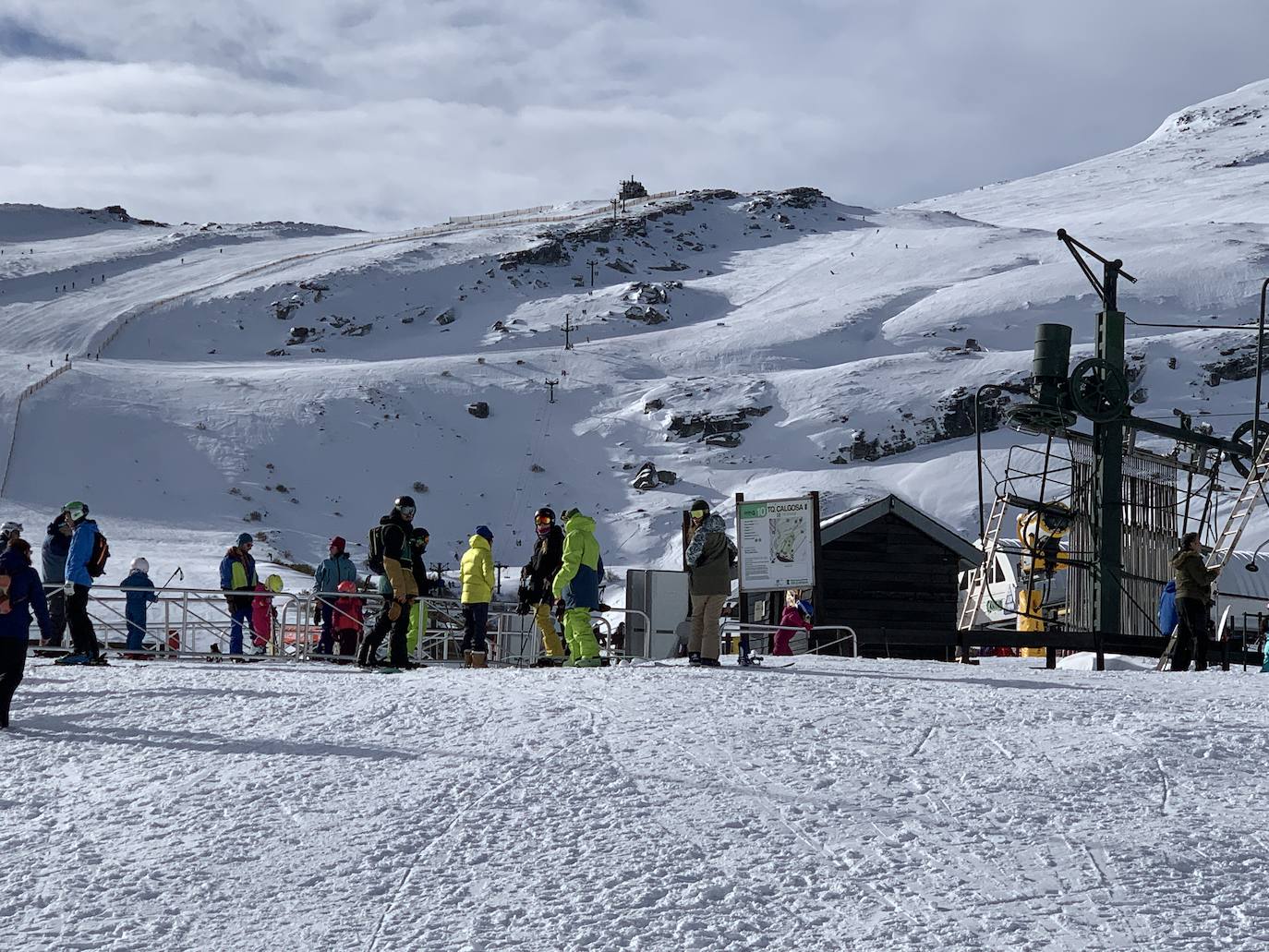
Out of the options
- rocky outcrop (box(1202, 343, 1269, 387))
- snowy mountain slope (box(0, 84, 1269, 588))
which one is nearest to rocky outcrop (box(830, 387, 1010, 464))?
snowy mountain slope (box(0, 84, 1269, 588))

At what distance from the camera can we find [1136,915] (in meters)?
6.48

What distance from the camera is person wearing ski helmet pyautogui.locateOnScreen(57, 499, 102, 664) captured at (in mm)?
14617

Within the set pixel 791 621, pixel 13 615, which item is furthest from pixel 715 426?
pixel 13 615

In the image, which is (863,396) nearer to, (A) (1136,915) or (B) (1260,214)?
(B) (1260,214)

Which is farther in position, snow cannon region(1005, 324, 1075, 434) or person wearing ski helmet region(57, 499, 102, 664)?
snow cannon region(1005, 324, 1075, 434)

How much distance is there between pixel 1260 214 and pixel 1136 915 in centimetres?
10865

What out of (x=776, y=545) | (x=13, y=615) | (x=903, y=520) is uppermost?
(x=903, y=520)

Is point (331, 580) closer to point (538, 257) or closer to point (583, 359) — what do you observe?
point (583, 359)

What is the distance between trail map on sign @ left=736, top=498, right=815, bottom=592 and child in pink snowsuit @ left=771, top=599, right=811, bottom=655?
0.98 m

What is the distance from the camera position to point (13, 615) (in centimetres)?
1080

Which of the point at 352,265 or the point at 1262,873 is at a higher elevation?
the point at 352,265

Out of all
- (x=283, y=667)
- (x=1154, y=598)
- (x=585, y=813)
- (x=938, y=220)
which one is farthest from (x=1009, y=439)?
(x=938, y=220)

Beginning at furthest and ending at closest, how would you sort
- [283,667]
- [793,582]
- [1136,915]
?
1. [793,582]
2. [283,667]
3. [1136,915]

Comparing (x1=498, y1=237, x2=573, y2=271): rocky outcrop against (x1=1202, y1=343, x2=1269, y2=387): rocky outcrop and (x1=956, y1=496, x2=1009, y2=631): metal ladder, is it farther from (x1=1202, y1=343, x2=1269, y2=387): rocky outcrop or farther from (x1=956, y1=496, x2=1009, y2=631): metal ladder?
(x1=956, y1=496, x2=1009, y2=631): metal ladder
